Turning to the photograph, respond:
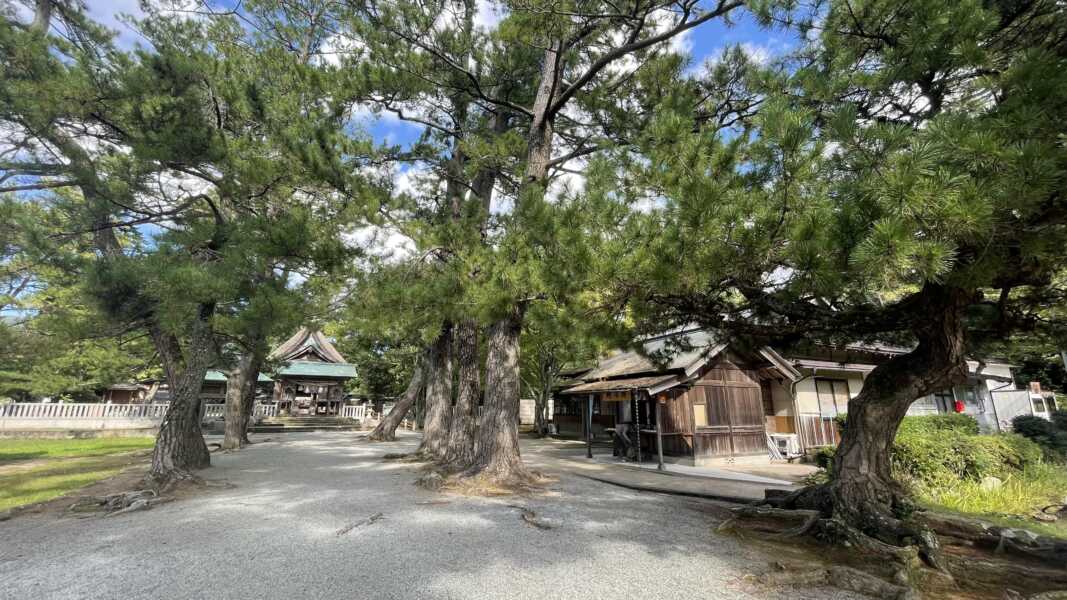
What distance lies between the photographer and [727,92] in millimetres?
7145

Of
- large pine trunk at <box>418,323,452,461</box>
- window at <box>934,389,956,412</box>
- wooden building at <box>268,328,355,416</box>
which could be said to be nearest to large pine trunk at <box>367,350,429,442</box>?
large pine trunk at <box>418,323,452,461</box>

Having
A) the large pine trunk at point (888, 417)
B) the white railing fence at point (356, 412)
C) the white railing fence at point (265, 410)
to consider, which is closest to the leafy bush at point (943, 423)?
the large pine trunk at point (888, 417)

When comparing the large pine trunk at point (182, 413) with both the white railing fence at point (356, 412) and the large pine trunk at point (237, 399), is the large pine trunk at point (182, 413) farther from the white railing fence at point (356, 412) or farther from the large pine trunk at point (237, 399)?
the white railing fence at point (356, 412)

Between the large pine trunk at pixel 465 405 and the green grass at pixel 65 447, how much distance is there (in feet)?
33.0

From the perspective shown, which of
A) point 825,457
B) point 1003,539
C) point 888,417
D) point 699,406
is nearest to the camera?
point 1003,539

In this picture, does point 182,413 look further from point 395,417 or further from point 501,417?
point 395,417

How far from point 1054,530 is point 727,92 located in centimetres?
719

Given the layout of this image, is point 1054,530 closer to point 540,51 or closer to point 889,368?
point 889,368

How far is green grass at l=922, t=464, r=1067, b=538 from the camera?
5516 millimetres

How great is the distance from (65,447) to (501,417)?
1433 centimetres

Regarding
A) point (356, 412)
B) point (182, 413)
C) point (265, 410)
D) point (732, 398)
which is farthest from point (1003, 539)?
point (356, 412)

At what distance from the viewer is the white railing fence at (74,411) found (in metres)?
15.0

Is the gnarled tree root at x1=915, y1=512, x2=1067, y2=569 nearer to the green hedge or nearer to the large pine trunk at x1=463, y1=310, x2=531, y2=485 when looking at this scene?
the green hedge

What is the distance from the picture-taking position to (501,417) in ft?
25.5
